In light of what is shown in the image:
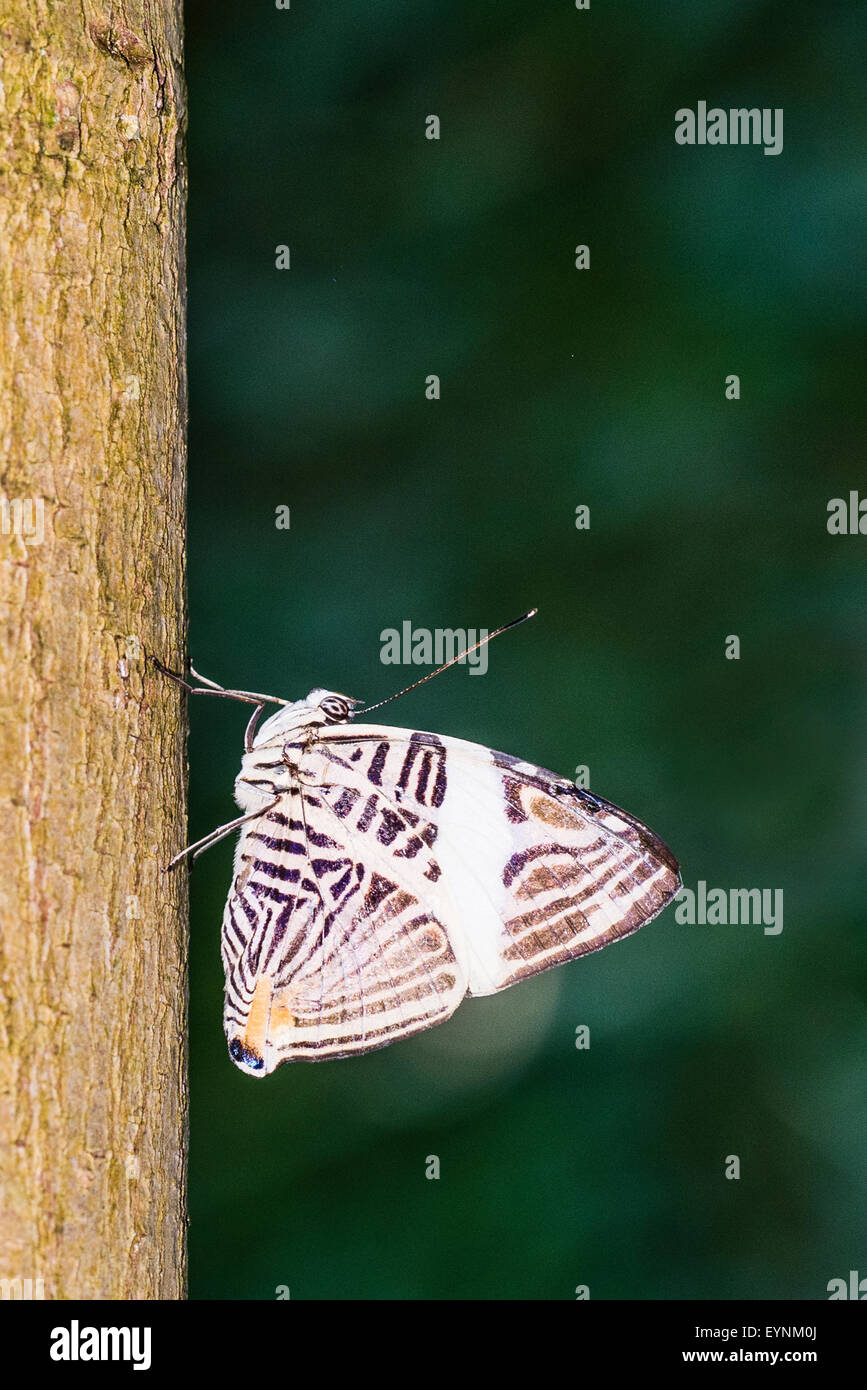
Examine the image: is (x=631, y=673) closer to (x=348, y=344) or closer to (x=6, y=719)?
(x=348, y=344)

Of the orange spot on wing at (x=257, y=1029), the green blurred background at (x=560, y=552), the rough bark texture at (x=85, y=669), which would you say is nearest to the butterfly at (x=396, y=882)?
the orange spot on wing at (x=257, y=1029)

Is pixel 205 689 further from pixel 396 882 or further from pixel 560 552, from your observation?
pixel 560 552

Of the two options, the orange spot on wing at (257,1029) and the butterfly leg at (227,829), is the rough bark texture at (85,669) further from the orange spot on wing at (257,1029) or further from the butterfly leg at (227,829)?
the orange spot on wing at (257,1029)

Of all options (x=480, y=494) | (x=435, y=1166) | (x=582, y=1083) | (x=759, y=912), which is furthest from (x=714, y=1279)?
(x=480, y=494)

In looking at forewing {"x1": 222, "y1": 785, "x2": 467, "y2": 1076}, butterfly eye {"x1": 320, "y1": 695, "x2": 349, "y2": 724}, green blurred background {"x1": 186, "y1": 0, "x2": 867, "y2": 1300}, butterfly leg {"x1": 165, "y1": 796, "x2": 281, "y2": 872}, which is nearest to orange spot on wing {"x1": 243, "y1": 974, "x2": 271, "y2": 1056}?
forewing {"x1": 222, "y1": 785, "x2": 467, "y2": 1076}

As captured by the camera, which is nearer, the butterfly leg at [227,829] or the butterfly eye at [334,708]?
the butterfly leg at [227,829]

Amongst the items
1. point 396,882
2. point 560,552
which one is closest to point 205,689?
point 396,882
